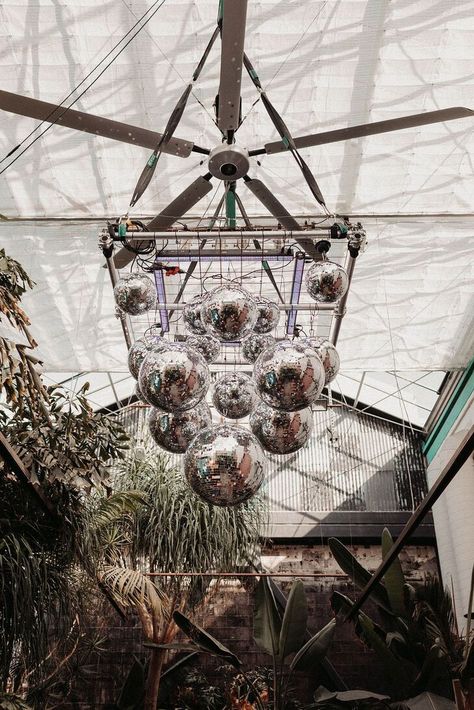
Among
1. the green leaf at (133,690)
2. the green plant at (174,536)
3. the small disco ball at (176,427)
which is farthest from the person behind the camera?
the green plant at (174,536)

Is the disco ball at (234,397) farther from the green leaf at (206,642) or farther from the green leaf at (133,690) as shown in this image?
the green leaf at (133,690)

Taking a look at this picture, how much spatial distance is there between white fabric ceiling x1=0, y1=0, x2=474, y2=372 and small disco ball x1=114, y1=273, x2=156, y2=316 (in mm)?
2255

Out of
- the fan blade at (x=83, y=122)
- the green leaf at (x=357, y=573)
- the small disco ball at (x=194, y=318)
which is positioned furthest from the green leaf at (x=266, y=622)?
the fan blade at (x=83, y=122)

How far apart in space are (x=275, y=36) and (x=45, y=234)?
2894 mm

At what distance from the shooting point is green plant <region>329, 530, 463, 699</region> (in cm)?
397

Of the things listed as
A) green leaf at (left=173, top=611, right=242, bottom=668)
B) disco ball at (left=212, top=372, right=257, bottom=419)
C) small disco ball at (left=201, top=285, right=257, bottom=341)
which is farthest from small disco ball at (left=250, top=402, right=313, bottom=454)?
green leaf at (left=173, top=611, right=242, bottom=668)

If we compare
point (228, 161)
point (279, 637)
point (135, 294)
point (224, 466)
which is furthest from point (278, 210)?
point (279, 637)

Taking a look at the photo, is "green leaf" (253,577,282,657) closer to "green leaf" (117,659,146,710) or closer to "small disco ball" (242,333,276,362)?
"green leaf" (117,659,146,710)

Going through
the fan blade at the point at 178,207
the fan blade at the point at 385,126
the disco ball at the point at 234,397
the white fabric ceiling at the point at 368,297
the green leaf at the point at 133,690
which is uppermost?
the white fabric ceiling at the point at 368,297

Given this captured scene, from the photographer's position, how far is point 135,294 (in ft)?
9.87

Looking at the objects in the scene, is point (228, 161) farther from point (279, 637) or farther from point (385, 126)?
point (279, 637)

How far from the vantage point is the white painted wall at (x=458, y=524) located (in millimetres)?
6820

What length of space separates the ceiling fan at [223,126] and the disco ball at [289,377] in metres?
0.74

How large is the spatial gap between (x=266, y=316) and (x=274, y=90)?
2.39 meters
